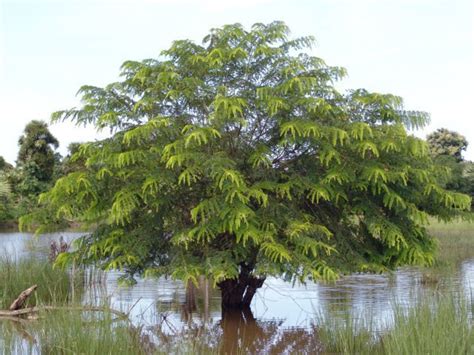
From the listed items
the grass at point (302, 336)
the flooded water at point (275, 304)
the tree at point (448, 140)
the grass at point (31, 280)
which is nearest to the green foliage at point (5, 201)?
the flooded water at point (275, 304)

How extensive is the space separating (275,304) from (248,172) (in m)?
3.13

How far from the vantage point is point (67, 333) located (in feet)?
19.5

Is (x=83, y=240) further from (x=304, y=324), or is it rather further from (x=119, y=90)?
(x=304, y=324)

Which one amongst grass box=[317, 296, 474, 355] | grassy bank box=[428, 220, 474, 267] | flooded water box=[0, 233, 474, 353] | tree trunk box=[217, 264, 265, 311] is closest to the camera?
grass box=[317, 296, 474, 355]

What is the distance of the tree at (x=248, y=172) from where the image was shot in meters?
7.81

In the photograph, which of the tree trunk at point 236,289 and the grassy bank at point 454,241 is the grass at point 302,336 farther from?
the grassy bank at point 454,241

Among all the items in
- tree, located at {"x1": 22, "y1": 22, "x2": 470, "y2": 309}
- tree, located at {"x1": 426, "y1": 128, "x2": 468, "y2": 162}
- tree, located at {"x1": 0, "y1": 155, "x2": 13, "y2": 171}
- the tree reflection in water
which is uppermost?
tree, located at {"x1": 426, "y1": 128, "x2": 468, "y2": 162}

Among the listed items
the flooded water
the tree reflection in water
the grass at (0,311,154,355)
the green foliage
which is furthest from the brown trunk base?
the green foliage

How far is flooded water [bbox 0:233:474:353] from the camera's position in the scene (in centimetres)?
793

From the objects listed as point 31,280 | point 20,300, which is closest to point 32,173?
point 31,280

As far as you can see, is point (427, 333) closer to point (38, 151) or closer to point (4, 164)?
point (38, 151)

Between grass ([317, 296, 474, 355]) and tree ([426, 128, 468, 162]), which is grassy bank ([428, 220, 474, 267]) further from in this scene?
tree ([426, 128, 468, 162])

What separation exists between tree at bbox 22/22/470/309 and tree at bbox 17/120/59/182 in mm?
27249

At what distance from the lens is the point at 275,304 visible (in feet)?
34.9
